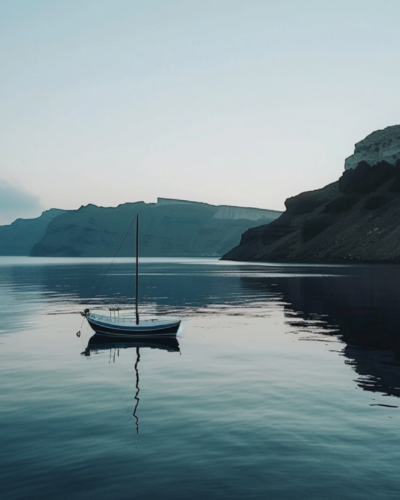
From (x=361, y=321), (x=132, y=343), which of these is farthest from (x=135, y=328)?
(x=361, y=321)

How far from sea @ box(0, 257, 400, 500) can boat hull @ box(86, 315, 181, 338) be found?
990 mm

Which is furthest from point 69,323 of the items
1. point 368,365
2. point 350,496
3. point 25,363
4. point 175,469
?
point 350,496

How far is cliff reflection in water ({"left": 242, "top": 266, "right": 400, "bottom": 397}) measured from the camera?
30984 mm

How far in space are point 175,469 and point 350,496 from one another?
5.05 m

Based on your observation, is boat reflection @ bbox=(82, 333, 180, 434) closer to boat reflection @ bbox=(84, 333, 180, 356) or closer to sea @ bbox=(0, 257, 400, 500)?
boat reflection @ bbox=(84, 333, 180, 356)

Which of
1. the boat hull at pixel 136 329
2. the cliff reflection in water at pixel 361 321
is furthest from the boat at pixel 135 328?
the cliff reflection in water at pixel 361 321

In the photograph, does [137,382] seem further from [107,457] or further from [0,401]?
[107,457]

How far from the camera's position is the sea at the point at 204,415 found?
15.6 metres

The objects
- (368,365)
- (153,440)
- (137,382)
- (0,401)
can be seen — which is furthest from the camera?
(368,365)

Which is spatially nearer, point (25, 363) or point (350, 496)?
point (350, 496)

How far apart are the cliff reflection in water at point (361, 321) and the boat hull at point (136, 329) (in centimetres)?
1169

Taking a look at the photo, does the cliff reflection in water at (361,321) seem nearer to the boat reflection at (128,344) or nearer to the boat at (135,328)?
the boat at (135,328)

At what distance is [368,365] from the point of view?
32.8m

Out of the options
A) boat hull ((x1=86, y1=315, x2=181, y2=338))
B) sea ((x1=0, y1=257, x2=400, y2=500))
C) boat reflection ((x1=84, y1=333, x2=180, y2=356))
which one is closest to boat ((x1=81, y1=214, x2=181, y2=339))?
boat hull ((x1=86, y1=315, x2=181, y2=338))
